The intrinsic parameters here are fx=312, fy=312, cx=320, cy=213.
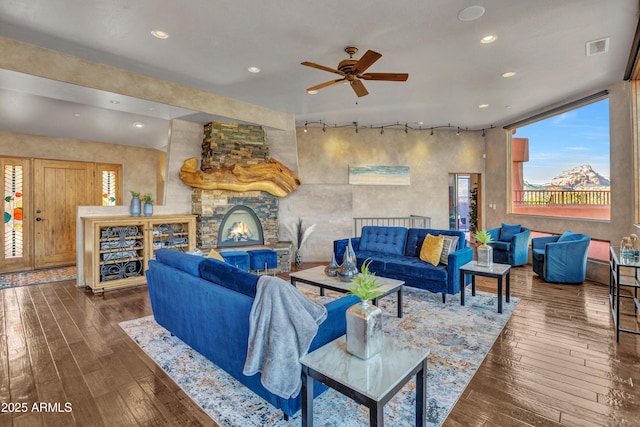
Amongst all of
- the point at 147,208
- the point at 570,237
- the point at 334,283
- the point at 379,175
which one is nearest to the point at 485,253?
the point at 334,283

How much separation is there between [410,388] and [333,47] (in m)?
3.65

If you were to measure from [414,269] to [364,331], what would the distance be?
112 inches

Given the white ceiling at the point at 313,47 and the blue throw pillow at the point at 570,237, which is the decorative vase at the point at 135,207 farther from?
the blue throw pillow at the point at 570,237

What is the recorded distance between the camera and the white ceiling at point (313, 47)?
10.0ft

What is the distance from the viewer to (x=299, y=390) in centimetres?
186

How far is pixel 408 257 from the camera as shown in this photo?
196 inches

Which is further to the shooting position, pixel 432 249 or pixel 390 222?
pixel 390 222

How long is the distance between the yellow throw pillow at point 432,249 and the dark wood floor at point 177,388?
3.76 ft

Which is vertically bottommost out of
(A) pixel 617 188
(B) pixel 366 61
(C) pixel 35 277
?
(C) pixel 35 277

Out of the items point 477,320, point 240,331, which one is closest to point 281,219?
point 477,320

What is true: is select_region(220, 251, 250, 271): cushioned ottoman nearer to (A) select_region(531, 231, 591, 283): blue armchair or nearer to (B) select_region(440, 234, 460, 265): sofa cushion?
(B) select_region(440, 234, 460, 265): sofa cushion

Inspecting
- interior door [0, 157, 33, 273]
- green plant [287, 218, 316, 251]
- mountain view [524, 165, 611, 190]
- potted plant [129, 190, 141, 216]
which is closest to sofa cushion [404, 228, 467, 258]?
green plant [287, 218, 316, 251]

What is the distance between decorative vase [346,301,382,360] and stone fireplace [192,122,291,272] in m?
4.44

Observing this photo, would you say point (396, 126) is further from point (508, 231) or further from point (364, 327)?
point (364, 327)
